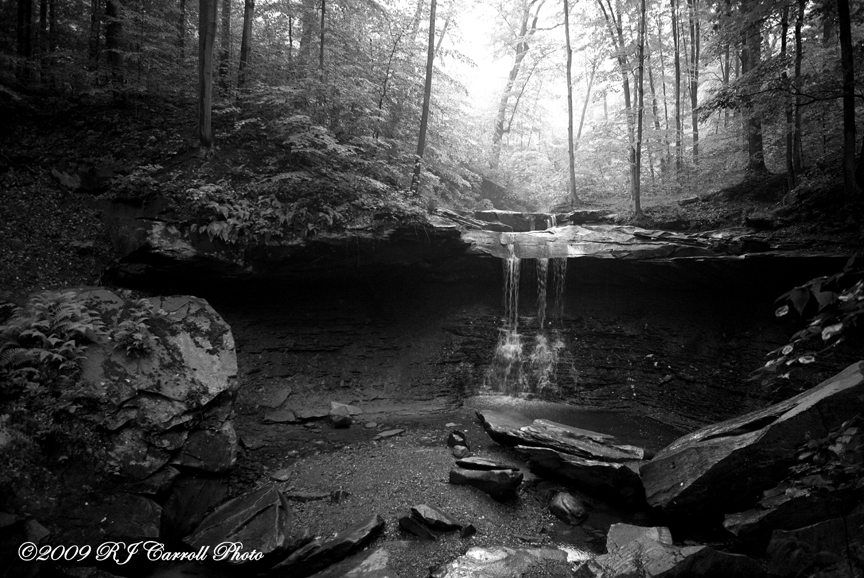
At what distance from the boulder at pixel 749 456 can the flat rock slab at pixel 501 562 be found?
65.6 inches

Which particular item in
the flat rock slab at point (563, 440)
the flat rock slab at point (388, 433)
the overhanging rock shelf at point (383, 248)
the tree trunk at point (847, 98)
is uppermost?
the tree trunk at point (847, 98)

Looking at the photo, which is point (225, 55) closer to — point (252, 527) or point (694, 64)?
point (252, 527)

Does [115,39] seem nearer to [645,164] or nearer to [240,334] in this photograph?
[240,334]

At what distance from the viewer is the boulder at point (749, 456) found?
15.5 ft

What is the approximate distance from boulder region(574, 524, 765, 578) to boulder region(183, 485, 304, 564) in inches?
129

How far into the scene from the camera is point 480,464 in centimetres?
639

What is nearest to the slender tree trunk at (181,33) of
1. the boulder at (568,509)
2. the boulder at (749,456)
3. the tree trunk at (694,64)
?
the boulder at (568,509)

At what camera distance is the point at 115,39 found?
1184 cm

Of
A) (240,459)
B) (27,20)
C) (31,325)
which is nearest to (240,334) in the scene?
(240,459)

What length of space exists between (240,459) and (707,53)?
50.9ft

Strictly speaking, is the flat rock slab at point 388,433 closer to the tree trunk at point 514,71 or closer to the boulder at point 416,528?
the boulder at point 416,528

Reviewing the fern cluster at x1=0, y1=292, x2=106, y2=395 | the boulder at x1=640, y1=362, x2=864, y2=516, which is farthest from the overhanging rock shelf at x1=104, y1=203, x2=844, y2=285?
the boulder at x1=640, y1=362, x2=864, y2=516

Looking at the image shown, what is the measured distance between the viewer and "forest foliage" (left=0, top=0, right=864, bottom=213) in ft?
30.7

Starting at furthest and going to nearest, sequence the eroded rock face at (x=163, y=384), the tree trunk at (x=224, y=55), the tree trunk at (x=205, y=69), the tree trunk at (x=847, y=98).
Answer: the tree trunk at (x=224, y=55) → the tree trunk at (x=205, y=69) → the tree trunk at (x=847, y=98) → the eroded rock face at (x=163, y=384)
